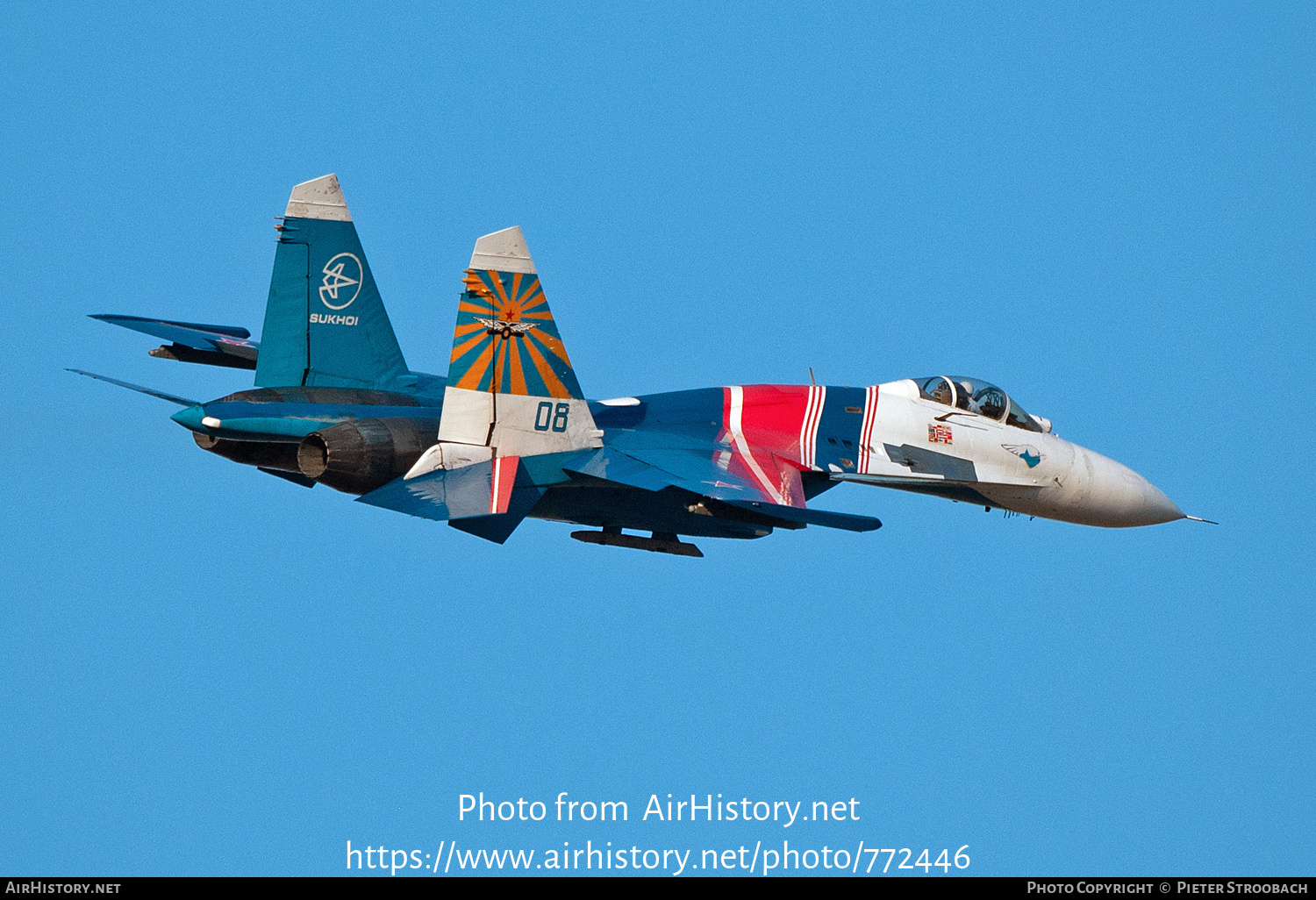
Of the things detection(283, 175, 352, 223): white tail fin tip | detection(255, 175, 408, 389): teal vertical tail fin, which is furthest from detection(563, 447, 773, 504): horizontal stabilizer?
detection(283, 175, 352, 223): white tail fin tip

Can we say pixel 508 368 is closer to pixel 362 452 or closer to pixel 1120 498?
pixel 362 452

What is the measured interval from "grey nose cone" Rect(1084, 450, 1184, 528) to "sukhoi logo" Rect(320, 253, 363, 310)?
1025 centimetres

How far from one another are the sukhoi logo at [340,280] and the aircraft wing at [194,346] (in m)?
1.87

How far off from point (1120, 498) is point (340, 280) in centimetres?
1106

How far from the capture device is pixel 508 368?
21.7 m

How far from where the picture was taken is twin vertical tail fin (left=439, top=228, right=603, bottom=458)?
21297mm

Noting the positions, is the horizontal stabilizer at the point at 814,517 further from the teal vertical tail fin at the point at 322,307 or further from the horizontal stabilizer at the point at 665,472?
the teal vertical tail fin at the point at 322,307

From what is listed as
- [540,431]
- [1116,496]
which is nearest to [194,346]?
[540,431]

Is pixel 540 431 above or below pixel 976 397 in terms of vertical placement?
below

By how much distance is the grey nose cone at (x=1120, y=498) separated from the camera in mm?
27000
